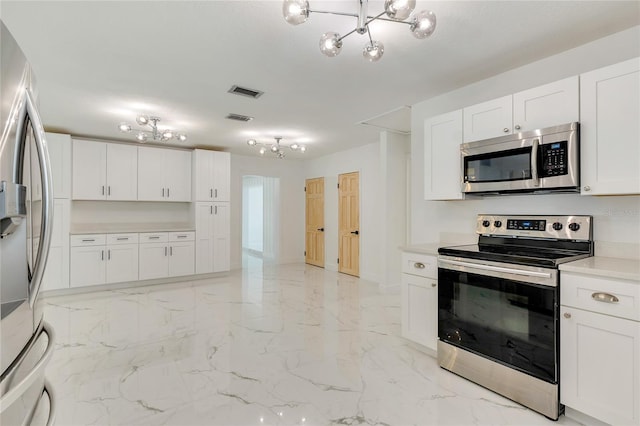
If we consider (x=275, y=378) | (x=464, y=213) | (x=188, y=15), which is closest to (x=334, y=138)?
(x=464, y=213)

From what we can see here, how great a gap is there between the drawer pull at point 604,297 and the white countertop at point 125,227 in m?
5.49

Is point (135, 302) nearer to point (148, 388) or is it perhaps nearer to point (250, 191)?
point (148, 388)

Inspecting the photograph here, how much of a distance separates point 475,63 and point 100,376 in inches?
149

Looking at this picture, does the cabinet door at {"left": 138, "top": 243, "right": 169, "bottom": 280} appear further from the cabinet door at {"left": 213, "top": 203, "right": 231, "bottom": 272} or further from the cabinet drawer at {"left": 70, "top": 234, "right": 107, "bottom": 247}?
the cabinet door at {"left": 213, "top": 203, "right": 231, "bottom": 272}

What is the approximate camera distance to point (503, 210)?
8.96 ft

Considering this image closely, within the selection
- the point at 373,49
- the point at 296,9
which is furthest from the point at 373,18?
the point at 296,9

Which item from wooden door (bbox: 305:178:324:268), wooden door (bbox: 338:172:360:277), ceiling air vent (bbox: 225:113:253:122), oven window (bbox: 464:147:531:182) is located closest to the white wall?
oven window (bbox: 464:147:531:182)

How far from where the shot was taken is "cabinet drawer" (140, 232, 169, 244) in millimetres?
5320

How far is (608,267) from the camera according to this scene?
1.80m

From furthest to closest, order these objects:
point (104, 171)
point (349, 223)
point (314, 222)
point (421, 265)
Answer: point (314, 222) → point (349, 223) → point (104, 171) → point (421, 265)

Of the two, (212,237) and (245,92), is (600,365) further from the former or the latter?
(212,237)

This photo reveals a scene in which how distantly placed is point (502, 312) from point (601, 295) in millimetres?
559

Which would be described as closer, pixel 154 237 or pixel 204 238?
pixel 154 237

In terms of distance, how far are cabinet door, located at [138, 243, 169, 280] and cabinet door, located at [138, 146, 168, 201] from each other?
85 cm
